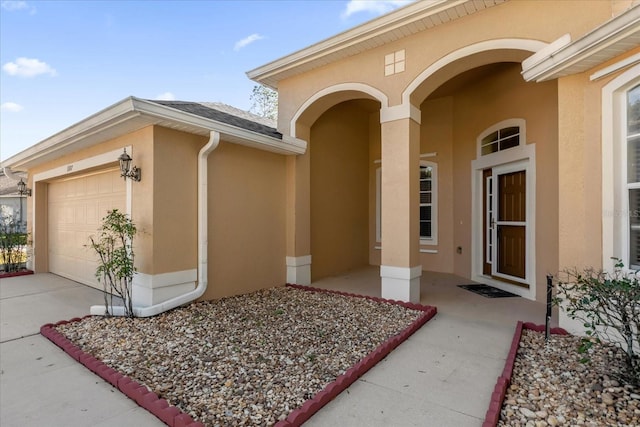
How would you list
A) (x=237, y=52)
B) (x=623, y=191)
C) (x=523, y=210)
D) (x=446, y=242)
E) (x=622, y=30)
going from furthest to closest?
(x=237, y=52) < (x=446, y=242) < (x=523, y=210) < (x=623, y=191) < (x=622, y=30)

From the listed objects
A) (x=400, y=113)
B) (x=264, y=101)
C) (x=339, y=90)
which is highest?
(x=264, y=101)

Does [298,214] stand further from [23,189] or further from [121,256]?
[23,189]

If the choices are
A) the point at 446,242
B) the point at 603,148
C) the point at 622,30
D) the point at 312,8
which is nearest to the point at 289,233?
the point at 446,242

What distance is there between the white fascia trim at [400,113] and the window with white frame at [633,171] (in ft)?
7.98

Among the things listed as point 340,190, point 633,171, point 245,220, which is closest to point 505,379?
point 633,171

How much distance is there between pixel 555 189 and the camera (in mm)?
→ 4734

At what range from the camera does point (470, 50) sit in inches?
168

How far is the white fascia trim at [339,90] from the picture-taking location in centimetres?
513

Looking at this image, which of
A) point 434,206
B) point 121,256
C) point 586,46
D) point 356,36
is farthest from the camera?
point 434,206

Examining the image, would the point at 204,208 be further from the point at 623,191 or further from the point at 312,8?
the point at 312,8

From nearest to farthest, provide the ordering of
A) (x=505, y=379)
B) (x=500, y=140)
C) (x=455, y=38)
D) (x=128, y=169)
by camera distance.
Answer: (x=505, y=379) < (x=455, y=38) < (x=128, y=169) < (x=500, y=140)

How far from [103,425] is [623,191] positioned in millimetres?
4975

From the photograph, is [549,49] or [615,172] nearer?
[615,172]

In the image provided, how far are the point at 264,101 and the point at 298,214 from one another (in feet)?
45.9
